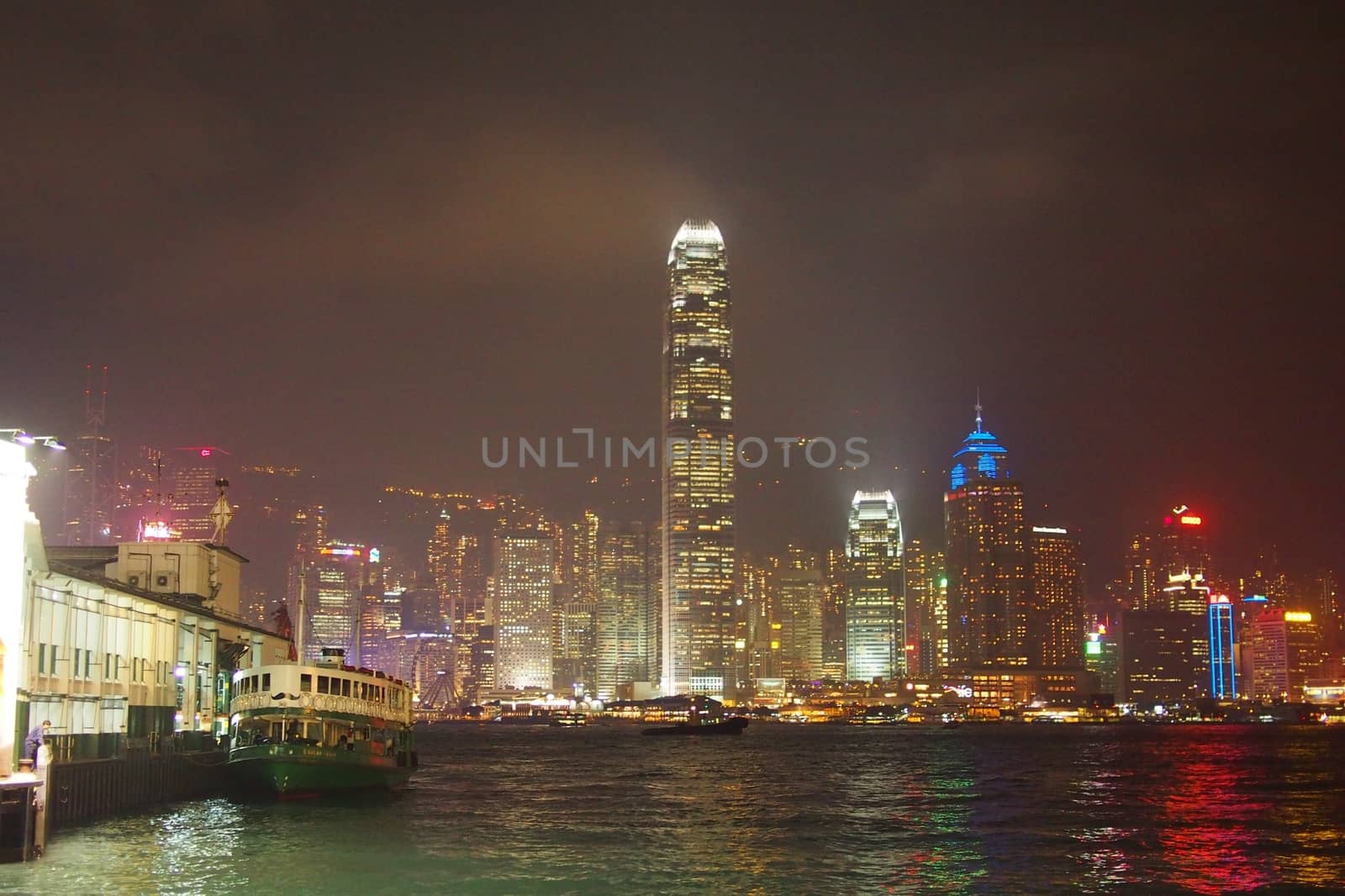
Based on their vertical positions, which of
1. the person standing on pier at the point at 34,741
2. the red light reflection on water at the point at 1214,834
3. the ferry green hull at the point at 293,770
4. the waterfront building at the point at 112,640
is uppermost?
the waterfront building at the point at 112,640

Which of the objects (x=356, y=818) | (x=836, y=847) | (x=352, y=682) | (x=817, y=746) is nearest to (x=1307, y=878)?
(x=836, y=847)

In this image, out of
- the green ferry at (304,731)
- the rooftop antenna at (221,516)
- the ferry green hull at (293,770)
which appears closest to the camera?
the ferry green hull at (293,770)

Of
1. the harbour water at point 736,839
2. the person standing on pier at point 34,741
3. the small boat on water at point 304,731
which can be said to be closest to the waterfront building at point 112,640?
the person standing on pier at point 34,741

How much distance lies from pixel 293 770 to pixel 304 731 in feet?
6.11

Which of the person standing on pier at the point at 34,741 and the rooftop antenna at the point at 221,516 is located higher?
the rooftop antenna at the point at 221,516

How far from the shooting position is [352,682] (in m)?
66.2

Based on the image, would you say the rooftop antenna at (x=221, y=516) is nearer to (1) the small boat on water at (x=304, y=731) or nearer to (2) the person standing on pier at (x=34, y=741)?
(1) the small boat on water at (x=304, y=731)

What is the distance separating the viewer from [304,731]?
205 feet

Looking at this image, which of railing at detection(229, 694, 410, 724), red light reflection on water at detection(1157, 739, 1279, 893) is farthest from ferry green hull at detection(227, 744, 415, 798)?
red light reflection on water at detection(1157, 739, 1279, 893)

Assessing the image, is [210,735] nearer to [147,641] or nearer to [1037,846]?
[147,641]

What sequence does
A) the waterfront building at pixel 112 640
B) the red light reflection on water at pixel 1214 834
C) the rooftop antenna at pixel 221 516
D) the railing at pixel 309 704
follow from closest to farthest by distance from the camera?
1. the waterfront building at pixel 112 640
2. the red light reflection on water at pixel 1214 834
3. the railing at pixel 309 704
4. the rooftop antenna at pixel 221 516

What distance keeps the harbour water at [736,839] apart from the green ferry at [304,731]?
147 centimetres

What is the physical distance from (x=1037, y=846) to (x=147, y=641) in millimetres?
38766

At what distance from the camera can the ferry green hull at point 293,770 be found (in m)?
60.6
